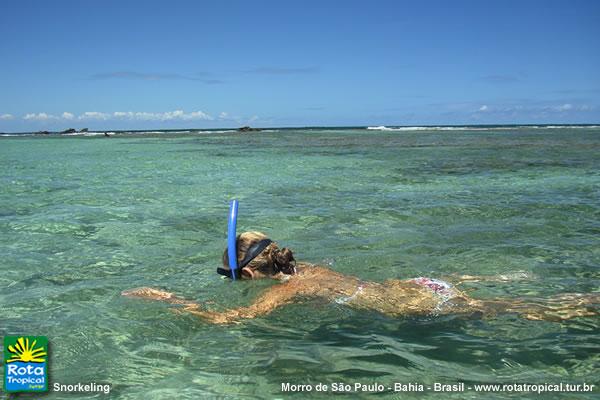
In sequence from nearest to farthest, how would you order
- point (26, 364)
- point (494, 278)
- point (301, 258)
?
point (26, 364), point (494, 278), point (301, 258)

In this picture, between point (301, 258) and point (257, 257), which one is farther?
point (301, 258)

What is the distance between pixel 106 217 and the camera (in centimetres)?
977

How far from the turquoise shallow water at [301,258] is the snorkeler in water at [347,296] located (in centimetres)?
13

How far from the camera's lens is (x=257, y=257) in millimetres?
5008

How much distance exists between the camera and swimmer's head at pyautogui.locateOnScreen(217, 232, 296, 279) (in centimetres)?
496

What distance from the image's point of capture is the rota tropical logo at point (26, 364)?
3.34 metres

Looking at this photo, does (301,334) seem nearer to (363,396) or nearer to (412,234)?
(363,396)

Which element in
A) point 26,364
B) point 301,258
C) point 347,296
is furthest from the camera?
point 301,258

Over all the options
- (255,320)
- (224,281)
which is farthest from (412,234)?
(255,320)

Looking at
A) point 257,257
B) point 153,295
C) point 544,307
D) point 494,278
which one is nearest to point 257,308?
point 257,257

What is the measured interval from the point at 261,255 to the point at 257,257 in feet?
0.15

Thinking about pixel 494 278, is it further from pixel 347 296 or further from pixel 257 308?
pixel 257 308

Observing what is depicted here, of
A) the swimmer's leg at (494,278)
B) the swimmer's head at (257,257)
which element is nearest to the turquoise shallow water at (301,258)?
the swimmer's leg at (494,278)

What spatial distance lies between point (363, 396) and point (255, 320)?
1577mm
